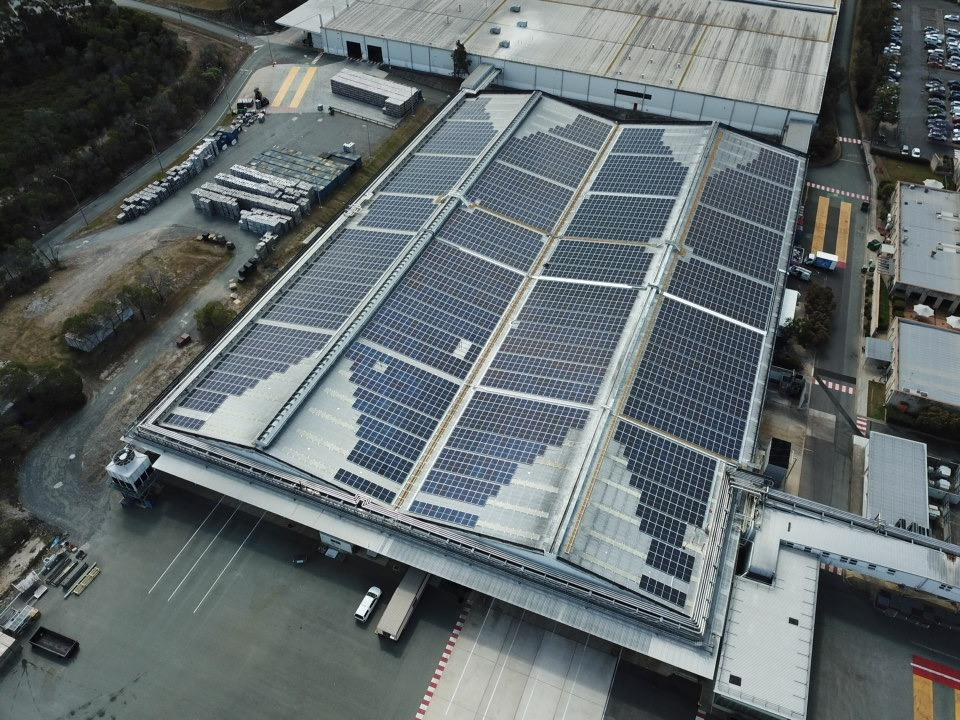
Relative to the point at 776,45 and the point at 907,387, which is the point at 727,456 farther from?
the point at 776,45

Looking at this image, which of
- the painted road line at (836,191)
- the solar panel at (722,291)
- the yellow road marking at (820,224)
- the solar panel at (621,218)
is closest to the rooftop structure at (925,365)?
the solar panel at (722,291)

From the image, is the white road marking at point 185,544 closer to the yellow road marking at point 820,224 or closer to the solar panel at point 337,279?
the solar panel at point 337,279

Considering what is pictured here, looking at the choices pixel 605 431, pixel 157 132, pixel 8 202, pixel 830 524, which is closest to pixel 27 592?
pixel 605 431

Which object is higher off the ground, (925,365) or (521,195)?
(521,195)

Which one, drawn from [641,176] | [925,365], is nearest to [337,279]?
[641,176]

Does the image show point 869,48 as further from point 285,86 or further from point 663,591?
point 663,591
